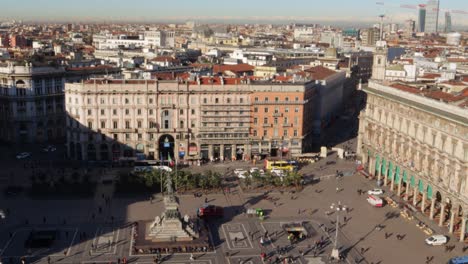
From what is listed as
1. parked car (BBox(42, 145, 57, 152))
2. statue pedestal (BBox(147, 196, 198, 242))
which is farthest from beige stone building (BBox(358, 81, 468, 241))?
parked car (BBox(42, 145, 57, 152))

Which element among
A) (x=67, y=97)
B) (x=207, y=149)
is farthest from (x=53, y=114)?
(x=207, y=149)

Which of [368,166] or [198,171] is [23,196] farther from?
[368,166]

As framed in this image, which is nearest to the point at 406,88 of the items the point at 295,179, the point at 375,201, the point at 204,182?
the point at 375,201

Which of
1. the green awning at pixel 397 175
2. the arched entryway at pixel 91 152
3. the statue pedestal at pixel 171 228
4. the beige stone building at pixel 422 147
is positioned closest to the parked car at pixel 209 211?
the statue pedestal at pixel 171 228

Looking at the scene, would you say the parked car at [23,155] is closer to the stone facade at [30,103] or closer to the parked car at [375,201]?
the stone facade at [30,103]

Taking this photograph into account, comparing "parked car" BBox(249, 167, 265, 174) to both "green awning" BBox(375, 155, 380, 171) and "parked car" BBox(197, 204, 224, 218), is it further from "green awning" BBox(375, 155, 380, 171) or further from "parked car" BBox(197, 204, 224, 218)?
"parked car" BBox(197, 204, 224, 218)

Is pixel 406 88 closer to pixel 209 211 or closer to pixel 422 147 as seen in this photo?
pixel 422 147
